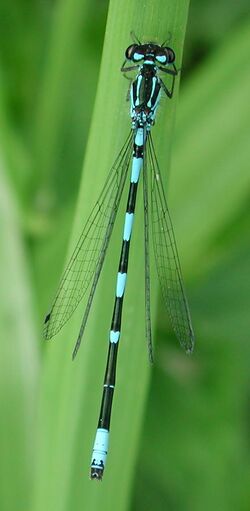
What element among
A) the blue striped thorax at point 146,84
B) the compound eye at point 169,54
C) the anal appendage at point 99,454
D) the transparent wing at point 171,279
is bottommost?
the anal appendage at point 99,454

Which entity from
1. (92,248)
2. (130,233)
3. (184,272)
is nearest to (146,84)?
(92,248)

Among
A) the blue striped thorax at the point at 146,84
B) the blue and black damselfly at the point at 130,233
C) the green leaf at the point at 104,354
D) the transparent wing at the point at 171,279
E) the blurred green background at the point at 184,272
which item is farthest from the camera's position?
the blurred green background at the point at 184,272

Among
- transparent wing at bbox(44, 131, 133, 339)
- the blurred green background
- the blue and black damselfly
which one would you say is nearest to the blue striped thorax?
the blue and black damselfly

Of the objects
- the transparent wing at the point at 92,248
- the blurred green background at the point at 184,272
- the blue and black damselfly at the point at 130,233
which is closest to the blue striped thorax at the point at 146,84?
the blue and black damselfly at the point at 130,233

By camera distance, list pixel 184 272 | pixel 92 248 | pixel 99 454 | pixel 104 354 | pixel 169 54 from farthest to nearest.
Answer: pixel 184 272 < pixel 92 248 < pixel 99 454 < pixel 104 354 < pixel 169 54

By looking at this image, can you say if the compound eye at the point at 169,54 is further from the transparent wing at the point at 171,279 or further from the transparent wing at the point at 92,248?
the transparent wing at the point at 171,279

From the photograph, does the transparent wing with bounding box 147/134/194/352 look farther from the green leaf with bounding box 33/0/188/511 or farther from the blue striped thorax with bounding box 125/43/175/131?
the green leaf with bounding box 33/0/188/511

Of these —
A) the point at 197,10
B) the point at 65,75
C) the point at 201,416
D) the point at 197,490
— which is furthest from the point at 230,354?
the point at 197,10

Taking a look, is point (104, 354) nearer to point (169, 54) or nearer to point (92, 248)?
point (92, 248)
